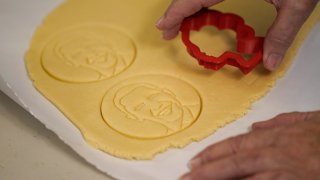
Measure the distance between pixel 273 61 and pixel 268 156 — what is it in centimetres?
25

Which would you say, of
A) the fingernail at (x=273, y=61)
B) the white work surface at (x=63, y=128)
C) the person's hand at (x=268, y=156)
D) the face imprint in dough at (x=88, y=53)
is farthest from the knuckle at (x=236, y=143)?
the face imprint in dough at (x=88, y=53)

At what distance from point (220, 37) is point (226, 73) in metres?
0.11

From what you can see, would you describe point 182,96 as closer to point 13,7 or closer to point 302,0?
point 302,0

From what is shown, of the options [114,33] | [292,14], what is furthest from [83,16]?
[292,14]

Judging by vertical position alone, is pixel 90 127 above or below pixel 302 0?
below

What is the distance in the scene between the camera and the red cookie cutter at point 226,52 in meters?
0.86

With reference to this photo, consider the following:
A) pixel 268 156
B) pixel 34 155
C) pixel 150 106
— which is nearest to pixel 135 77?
pixel 150 106

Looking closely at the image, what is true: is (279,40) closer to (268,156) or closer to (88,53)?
(268,156)

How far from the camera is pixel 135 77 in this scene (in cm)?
93

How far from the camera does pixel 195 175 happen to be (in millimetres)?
712

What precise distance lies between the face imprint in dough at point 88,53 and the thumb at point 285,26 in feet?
0.92

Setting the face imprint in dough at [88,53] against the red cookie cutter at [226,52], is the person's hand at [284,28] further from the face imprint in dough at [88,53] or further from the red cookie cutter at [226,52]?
the face imprint in dough at [88,53]

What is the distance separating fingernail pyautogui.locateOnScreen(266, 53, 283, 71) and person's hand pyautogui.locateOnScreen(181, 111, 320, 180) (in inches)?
6.3

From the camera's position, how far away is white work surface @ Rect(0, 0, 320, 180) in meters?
0.79
